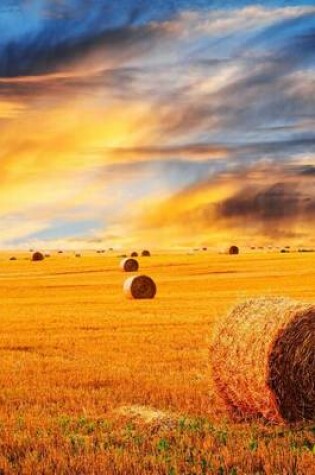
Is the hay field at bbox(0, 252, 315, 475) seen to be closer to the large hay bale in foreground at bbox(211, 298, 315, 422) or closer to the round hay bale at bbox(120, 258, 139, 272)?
the large hay bale in foreground at bbox(211, 298, 315, 422)

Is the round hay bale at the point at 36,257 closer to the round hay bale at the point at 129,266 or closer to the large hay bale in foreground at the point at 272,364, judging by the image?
the round hay bale at the point at 129,266

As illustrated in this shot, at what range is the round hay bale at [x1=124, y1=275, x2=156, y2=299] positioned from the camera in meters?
39.2

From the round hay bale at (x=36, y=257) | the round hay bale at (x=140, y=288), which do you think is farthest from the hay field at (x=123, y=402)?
the round hay bale at (x=36, y=257)

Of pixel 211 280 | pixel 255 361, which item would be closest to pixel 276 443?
pixel 255 361

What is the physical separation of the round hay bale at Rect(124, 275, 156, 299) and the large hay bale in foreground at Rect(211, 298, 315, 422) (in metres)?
26.5

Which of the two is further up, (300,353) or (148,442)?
(300,353)

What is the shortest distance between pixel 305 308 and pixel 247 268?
2090 inches

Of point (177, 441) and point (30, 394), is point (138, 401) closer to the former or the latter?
point (30, 394)

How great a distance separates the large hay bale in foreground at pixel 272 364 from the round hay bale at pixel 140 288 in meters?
26.5

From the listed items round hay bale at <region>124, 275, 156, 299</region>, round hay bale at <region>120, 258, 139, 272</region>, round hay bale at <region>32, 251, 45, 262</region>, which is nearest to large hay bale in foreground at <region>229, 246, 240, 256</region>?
round hay bale at <region>32, 251, 45, 262</region>

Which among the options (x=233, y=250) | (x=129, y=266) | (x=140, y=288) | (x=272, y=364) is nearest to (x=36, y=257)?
(x=233, y=250)

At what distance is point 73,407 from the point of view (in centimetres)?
1269

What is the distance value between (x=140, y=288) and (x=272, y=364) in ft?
91.0

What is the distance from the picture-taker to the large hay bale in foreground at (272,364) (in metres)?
11.6
